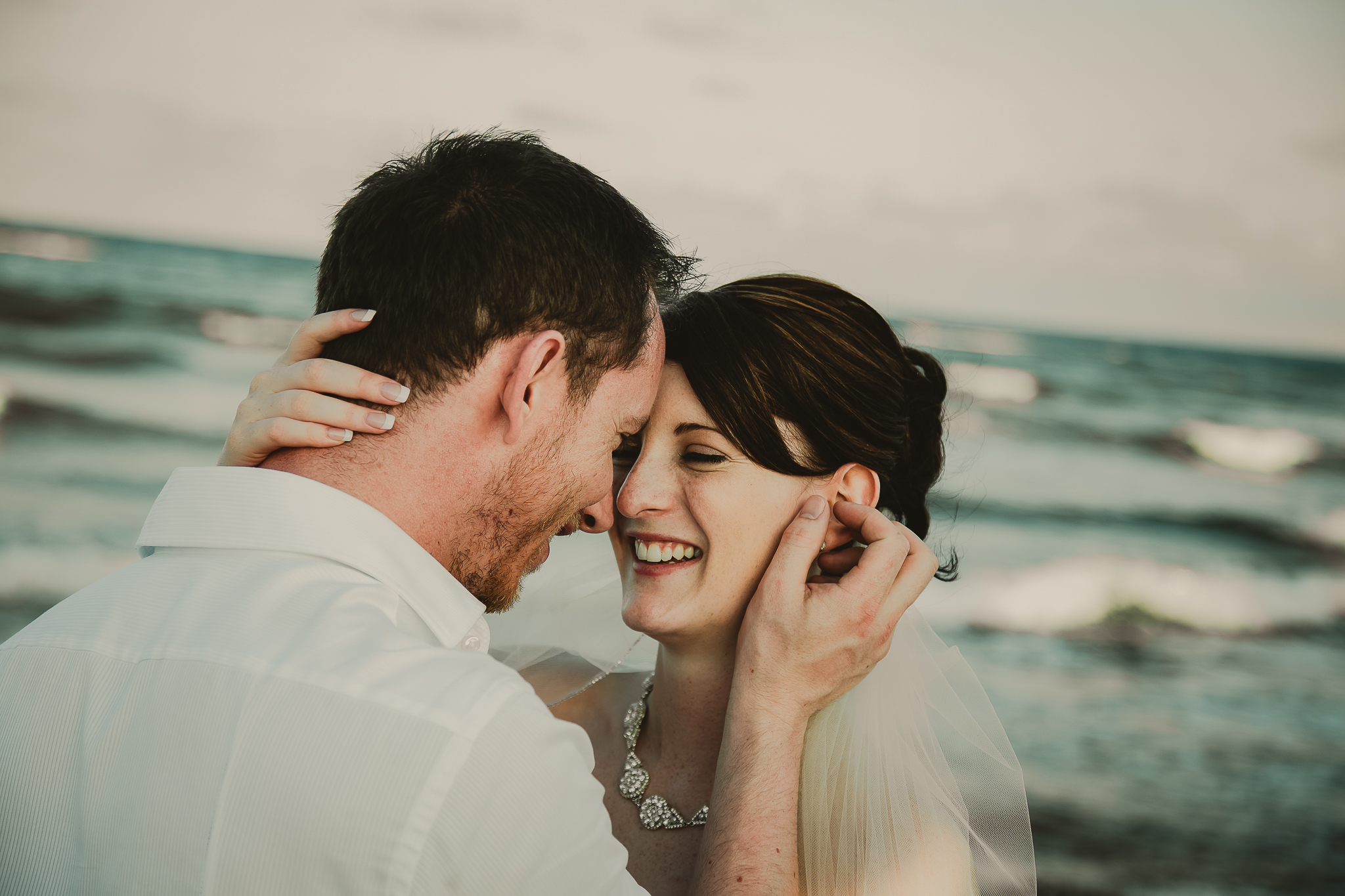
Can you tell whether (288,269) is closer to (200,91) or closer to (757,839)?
(200,91)

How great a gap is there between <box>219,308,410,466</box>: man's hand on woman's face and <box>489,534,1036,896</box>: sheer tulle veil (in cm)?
153

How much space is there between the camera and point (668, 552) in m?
2.78

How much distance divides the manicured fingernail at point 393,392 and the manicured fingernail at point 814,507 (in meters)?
1.29

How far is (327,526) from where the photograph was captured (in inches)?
63.1

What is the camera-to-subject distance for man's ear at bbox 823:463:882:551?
9.26ft

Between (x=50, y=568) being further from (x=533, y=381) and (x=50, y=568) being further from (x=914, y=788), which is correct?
(x=914, y=788)

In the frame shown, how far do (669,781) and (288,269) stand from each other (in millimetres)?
29715

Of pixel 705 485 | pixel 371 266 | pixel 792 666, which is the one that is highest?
pixel 371 266

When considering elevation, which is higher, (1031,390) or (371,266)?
(371,266)

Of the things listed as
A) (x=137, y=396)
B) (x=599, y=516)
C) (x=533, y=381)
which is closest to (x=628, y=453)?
(x=599, y=516)

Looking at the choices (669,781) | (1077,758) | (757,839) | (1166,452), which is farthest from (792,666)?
(1166,452)

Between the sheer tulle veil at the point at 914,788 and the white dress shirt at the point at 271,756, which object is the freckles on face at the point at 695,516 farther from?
the white dress shirt at the point at 271,756

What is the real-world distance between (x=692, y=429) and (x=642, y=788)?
3.93ft

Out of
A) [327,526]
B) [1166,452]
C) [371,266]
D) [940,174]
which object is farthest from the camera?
[940,174]
